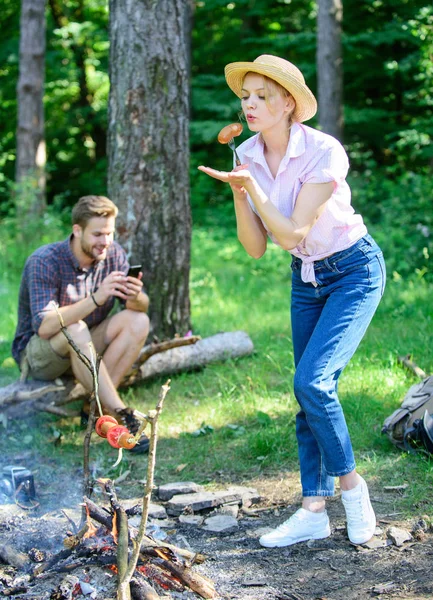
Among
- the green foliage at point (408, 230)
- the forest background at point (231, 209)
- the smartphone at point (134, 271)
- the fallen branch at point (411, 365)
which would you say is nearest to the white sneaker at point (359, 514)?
the forest background at point (231, 209)

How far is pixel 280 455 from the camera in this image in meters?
→ 4.22

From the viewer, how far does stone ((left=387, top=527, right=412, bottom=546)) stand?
3.12 meters

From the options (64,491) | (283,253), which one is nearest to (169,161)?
(64,491)

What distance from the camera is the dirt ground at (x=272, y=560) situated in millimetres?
2744

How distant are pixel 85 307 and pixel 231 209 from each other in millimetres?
10332

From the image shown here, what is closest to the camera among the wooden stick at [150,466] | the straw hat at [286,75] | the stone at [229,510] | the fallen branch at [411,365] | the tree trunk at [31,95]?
the wooden stick at [150,466]

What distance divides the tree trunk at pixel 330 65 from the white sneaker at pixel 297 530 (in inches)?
392

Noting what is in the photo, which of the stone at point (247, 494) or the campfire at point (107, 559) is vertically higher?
the campfire at point (107, 559)

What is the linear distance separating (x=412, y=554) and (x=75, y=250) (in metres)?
2.68

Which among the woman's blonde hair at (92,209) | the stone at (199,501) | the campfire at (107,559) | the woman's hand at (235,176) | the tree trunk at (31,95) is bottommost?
the stone at (199,501)

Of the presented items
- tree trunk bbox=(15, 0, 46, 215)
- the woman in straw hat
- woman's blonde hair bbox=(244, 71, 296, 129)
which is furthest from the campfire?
tree trunk bbox=(15, 0, 46, 215)

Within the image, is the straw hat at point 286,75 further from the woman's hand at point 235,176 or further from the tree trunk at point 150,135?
the tree trunk at point 150,135

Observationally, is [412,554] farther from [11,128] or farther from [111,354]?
[11,128]

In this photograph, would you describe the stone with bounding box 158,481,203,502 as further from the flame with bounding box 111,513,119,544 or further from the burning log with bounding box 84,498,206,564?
the flame with bounding box 111,513,119,544
